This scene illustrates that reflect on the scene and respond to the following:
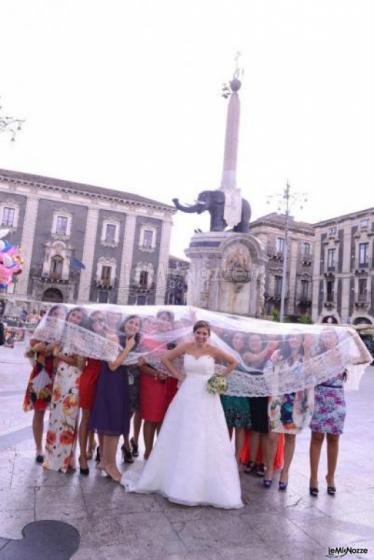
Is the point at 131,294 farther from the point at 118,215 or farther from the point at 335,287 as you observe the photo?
the point at 335,287

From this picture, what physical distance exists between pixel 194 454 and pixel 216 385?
0.70 m

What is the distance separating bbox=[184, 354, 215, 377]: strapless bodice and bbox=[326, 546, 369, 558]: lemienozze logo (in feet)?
6.02

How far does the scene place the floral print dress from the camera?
517 cm

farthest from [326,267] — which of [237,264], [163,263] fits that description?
[237,264]

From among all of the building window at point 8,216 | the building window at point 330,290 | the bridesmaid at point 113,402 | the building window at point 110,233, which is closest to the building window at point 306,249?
the building window at point 330,290

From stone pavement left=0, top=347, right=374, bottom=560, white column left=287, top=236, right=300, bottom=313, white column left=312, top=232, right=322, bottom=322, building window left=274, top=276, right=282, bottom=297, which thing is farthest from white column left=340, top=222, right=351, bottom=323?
stone pavement left=0, top=347, right=374, bottom=560

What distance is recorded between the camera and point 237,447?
5352mm

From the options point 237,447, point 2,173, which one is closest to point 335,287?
point 2,173

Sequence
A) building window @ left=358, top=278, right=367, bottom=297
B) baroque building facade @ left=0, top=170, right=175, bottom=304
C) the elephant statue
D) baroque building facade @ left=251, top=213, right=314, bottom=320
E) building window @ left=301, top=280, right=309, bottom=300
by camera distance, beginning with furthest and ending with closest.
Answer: building window @ left=301, top=280, right=309, bottom=300
baroque building facade @ left=251, top=213, right=314, bottom=320
baroque building facade @ left=0, top=170, right=175, bottom=304
building window @ left=358, top=278, right=367, bottom=297
the elephant statue

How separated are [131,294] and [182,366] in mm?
39724

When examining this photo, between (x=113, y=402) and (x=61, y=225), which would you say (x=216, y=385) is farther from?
(x=61, y=225)

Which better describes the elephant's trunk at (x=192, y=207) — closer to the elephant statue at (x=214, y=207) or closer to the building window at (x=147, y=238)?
the elephant statue at (x=214, y=207)

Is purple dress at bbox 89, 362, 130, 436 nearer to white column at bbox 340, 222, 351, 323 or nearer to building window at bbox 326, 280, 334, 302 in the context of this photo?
white column at bbox 340, 222, 351, 323

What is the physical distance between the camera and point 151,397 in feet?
17.4
